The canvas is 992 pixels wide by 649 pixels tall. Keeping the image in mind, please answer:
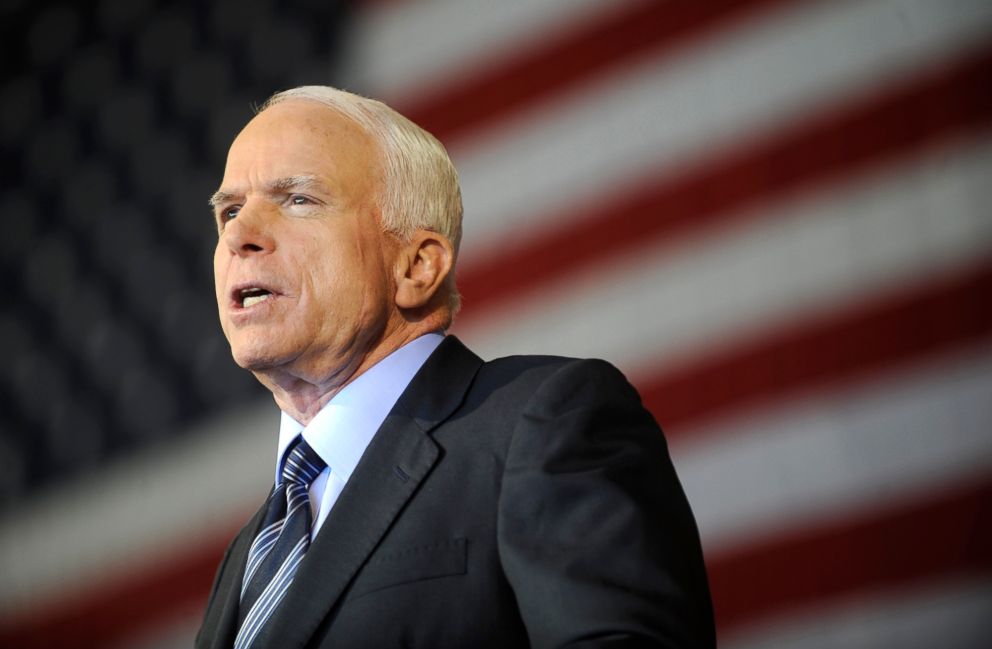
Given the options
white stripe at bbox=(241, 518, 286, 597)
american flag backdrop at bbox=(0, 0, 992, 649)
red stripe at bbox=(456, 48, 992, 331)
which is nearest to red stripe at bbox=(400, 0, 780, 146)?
american flag backdrop at bbox=(0, 0, 992, 649)

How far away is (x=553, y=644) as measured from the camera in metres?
0.80

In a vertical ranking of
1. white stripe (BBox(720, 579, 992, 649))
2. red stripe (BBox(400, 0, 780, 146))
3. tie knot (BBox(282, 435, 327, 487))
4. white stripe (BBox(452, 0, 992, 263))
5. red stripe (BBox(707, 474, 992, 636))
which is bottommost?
white stripe (BBox(720, 579, 992, 649))

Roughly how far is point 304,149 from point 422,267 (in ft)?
0.53

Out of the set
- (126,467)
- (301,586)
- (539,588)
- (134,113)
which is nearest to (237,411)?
(126,467)

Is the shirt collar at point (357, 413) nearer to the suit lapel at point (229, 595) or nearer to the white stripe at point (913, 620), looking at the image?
the suit lapel at point (229, 595)

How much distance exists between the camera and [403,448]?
0.99 meters

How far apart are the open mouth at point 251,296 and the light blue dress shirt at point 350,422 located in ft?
0.37

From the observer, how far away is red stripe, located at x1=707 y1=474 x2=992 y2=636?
1.65 meters

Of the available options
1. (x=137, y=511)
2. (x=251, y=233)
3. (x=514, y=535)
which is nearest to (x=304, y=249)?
(x=251, y=233)

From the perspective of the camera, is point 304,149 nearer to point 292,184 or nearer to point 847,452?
point 292,184

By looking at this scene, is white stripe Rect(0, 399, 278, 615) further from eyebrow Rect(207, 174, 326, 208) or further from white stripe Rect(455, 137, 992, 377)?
eyebrow Rect(207, 174, 326, 208)

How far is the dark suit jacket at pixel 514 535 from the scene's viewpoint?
0.80 metres

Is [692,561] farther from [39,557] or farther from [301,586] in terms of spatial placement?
[39,557]

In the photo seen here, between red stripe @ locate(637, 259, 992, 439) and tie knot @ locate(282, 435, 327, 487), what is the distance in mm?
901
